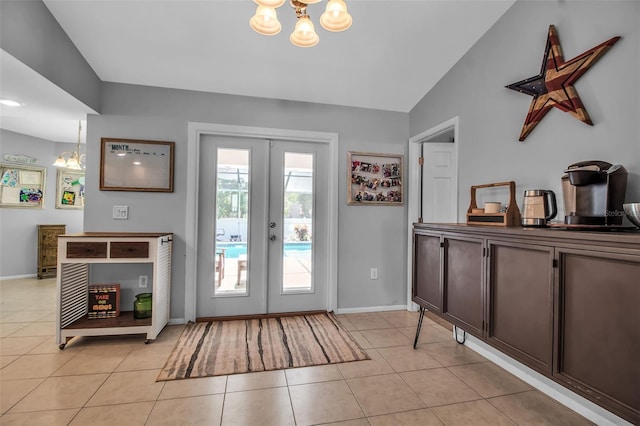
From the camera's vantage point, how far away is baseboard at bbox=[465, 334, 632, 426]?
5.41 feet

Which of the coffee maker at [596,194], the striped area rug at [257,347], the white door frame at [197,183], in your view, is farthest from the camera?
the white door frame at [197,183]

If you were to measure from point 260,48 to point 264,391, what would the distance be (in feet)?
8.75

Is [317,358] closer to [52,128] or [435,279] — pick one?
[435,279]

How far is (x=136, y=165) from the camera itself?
9.73 feet

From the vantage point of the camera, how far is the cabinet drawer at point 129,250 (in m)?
2.54

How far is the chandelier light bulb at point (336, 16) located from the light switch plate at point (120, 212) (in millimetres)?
2535

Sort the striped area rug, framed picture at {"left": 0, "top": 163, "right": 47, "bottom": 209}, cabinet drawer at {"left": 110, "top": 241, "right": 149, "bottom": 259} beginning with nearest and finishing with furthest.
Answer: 1. the striped area rug
2. cabinet drawer at {"left": 110, "top": 241, "right": 149, "bottom": 259}
3. framed picture at {"left": 0, "top": 163, "right": 47, "bottom": 209}

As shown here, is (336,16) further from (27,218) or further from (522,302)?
(27,218)

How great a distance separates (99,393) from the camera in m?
1.88

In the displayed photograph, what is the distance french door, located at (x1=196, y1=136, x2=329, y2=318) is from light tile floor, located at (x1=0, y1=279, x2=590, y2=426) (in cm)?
80

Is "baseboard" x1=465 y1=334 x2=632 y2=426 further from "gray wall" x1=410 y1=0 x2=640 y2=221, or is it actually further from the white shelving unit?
the white shelving unit

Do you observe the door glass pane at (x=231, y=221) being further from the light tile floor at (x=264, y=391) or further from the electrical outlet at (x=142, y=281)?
the light tile floor at (x=264, y=391)

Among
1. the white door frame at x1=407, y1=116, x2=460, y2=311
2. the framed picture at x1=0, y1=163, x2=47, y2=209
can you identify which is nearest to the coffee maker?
the white door frame at x1=407, y1=116, x2=460, y2=311

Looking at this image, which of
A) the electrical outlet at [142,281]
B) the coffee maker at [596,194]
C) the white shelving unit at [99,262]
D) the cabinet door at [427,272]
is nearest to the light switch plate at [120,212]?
the white shelving unit at [99,262]
